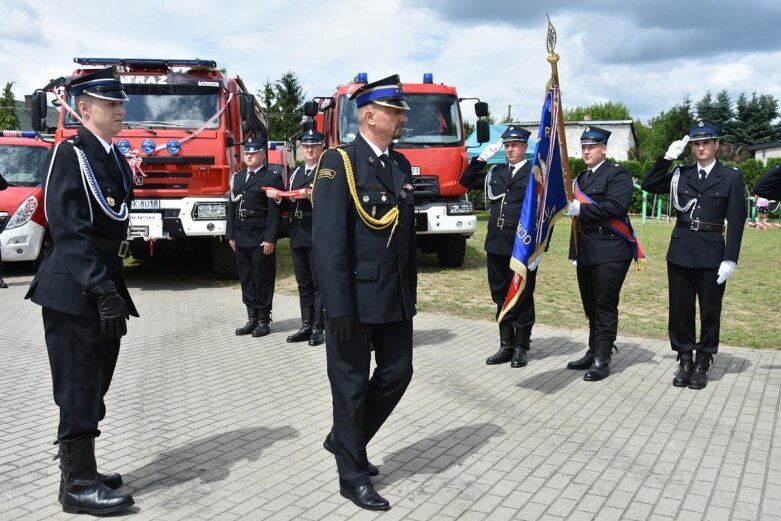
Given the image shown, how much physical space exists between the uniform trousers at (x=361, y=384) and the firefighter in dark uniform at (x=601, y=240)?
2.87 m

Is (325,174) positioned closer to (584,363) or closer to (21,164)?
(584,363)

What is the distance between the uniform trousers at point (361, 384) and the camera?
12.4 ft

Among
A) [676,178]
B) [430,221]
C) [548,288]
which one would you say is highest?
[676,178]

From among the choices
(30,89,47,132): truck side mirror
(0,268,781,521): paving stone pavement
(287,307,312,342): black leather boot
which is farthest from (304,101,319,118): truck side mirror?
(0,268,781,521): paving stone pavement

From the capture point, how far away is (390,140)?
3859 mm

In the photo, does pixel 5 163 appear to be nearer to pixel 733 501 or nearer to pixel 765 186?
pixel 765 186

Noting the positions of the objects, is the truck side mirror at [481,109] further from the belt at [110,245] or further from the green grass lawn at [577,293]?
the belt at [110,245]

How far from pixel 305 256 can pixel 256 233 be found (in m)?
0.62

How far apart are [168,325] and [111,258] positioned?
5098 millimetres

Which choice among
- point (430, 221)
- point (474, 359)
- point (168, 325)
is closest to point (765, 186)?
point (474, 359)

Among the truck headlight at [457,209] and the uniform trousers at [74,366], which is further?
the truck headlight at [457,209]

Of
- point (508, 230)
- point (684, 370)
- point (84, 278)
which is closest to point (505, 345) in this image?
point (508, 230)

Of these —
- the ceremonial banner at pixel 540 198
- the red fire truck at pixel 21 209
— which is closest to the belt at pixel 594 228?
the ceremonial banner at pixel 540 198

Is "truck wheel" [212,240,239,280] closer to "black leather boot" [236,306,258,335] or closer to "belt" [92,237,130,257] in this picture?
"black leather boot" [236,306,258,335]
